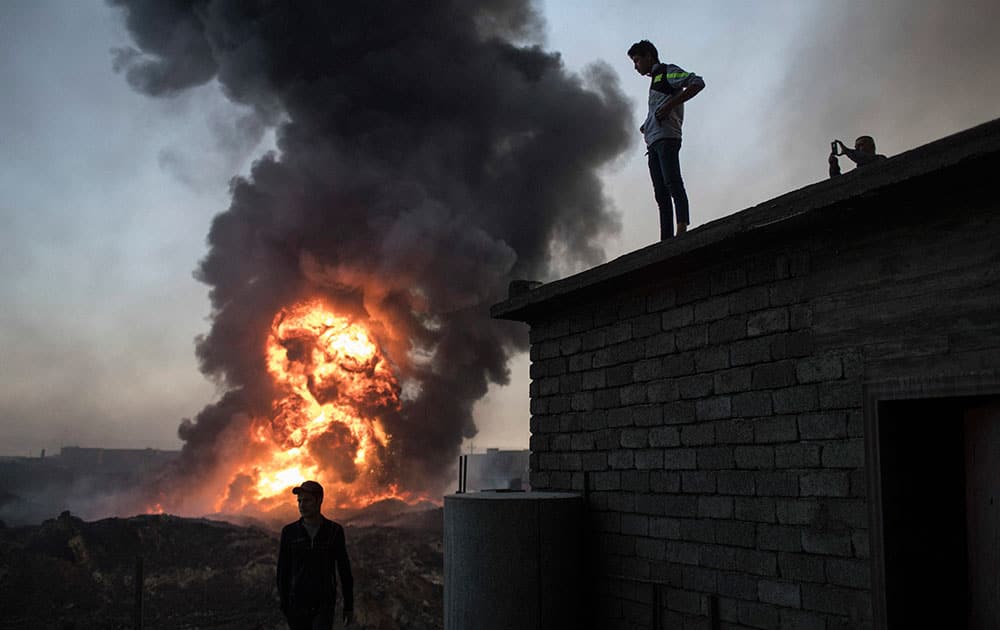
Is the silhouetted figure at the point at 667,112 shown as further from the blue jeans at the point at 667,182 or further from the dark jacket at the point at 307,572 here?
the dark jacket at the point at 307,572

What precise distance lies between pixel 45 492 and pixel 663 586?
72175 mm

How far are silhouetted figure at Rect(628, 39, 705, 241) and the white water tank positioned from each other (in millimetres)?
3162

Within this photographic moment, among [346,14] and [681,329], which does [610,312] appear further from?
[346,14]

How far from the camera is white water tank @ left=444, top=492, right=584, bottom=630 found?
24.2 ft

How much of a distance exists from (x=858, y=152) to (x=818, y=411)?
9.57 feet

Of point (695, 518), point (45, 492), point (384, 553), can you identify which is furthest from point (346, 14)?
point (45, 492)

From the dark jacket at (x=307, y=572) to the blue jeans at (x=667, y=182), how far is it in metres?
4.48

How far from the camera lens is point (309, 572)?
259 inches

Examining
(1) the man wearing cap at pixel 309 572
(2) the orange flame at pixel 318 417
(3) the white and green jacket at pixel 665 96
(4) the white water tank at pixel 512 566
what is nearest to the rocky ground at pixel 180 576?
(2) the orange flame at pixel 318 417

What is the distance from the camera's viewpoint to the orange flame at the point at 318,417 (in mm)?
39156

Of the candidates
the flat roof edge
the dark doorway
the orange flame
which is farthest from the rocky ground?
the dark doorway

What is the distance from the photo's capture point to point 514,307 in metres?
9.00

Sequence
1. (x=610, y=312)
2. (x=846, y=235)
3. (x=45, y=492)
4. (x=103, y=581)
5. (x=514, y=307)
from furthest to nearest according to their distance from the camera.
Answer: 1. (x=45, y=492)
2. (x=103, y=581)
3. (x=514, y=307)
4. (x=610, y=312)
5. (x=846, y=235)

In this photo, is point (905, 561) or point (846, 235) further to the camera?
point (846, 235)
